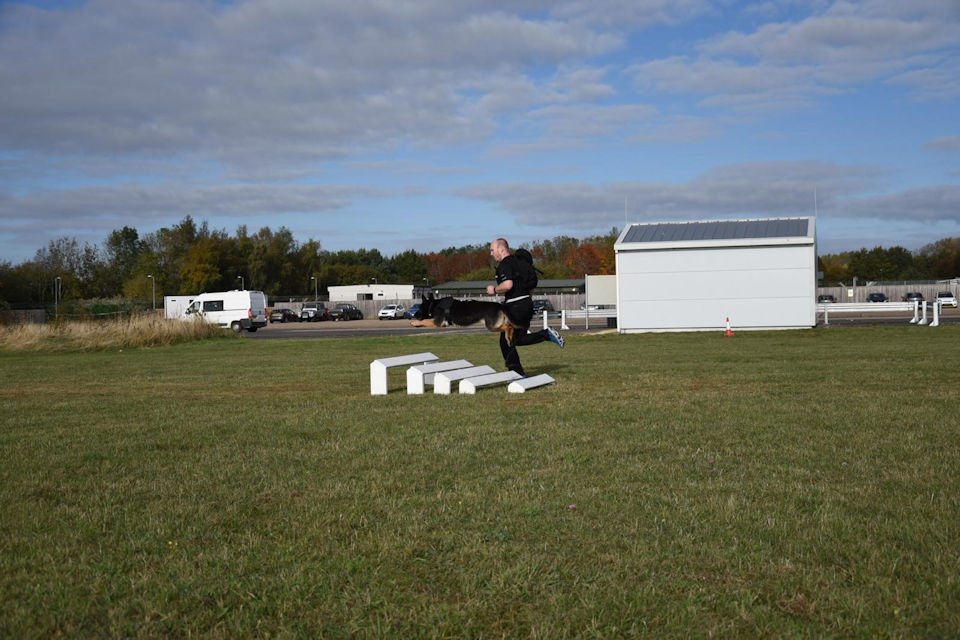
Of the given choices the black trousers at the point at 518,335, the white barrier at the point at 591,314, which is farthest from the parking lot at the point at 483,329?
the black trousers at the point at 518,335

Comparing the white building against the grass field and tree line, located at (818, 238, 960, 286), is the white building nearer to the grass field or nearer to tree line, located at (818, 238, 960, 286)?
tree line, located at (818, 238, 960, 286)

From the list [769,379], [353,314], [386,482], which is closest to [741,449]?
[386,482]

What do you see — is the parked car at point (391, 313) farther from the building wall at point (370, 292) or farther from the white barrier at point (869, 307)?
the white barrier at point (869, 307)

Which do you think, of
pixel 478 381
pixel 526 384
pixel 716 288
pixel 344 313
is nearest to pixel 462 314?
pixel 478 381

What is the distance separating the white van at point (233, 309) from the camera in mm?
47375

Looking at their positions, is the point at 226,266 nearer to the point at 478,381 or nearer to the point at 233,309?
the point at 233,309

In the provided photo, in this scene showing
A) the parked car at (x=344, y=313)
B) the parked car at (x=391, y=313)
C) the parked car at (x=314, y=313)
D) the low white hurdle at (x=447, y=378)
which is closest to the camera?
the low white hurdle at (x=447, y=378)

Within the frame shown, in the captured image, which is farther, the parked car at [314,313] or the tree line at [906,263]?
the tree line at [906,263]

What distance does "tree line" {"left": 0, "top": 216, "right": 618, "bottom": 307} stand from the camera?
3445 inches

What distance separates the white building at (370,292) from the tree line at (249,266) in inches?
382

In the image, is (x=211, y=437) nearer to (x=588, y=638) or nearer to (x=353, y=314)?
(x=588, y=638)

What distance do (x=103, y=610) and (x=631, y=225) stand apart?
30.7 m

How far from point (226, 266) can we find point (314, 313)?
43.2 meters

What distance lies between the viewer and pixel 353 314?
71.8 meters
